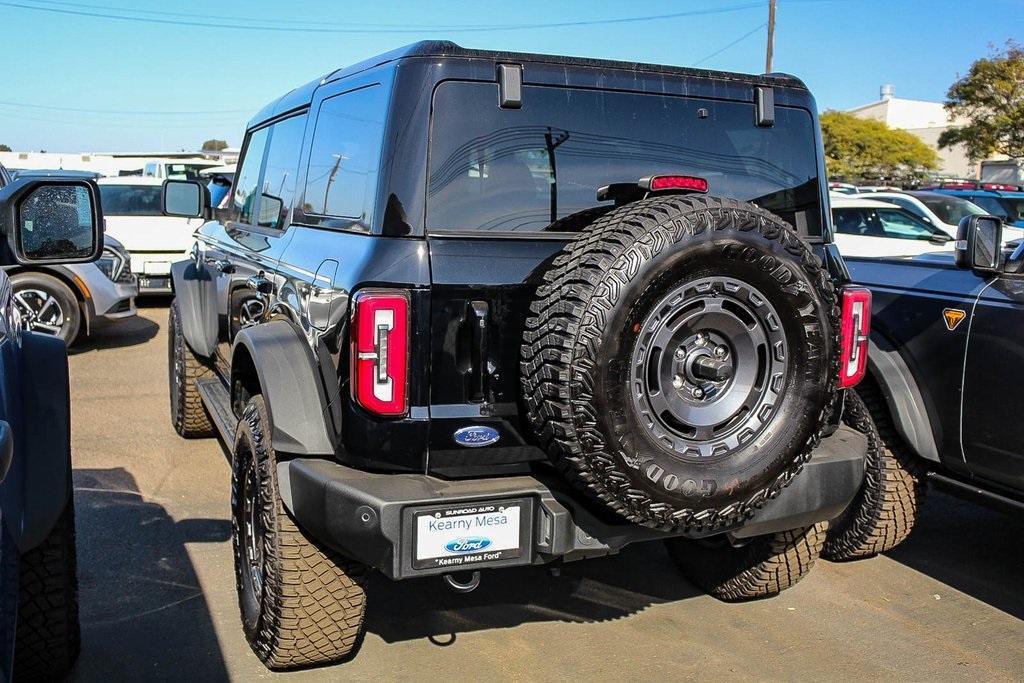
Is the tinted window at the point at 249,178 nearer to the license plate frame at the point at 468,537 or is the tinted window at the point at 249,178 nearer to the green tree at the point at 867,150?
the license plate frame at the point at 468,537

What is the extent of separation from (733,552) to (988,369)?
128 cm

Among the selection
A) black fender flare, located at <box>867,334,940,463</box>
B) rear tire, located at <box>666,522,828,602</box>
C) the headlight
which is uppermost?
the headlight

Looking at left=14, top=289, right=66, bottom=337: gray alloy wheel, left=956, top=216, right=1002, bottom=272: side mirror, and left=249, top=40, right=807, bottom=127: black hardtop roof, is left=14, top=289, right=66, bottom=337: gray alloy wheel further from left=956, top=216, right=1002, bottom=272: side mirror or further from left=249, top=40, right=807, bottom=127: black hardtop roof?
left=956, top=216, right=1002, bottom=272: side mirror

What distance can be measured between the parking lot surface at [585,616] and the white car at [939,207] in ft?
24.2

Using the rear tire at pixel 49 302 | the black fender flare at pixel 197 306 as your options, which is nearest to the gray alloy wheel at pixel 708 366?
the black fender flare at pixel 197 306

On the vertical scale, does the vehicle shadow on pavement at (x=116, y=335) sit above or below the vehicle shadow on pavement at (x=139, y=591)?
above

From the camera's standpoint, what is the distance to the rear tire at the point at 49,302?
890 cm

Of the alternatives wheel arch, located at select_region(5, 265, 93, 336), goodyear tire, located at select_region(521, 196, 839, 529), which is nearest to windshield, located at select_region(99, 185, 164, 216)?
wheel arch, located at select_region(5, 265, 93, 336)

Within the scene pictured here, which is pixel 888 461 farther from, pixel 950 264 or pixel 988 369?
pixel 950 264

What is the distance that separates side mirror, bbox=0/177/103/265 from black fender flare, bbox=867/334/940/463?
3.29m

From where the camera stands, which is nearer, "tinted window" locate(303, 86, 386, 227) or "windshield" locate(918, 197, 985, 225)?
"tinted window" locate(303, 86, 386, 227)

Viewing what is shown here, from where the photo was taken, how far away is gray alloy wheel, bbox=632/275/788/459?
9.00ft

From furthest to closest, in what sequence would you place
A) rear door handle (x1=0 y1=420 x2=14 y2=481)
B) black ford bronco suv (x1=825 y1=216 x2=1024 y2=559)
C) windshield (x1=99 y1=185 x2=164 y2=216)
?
windshield (x1=99 y1=185 x2=164 y2=216) < black ford bronco suv (x1=825 y1=216 x2=1024 y2=559) < rear door handle (x1=0 y1=420 x2=14 y2=481)

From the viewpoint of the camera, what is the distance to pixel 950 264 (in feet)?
14.3
